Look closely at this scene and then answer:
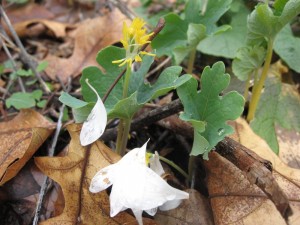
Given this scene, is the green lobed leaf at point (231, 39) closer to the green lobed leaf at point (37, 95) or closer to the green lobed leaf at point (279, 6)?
the green lobed leaf at point (279, 6)

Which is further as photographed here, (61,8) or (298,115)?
(61,8)

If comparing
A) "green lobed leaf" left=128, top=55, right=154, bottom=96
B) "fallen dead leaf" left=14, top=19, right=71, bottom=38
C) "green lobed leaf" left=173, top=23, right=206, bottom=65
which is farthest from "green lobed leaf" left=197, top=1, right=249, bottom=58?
"fallen dead leaf" left=14, top=19, right=71, bottom=38

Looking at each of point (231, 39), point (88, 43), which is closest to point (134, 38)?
point (231, 39)

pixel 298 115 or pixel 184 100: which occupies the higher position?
pixel 184 100

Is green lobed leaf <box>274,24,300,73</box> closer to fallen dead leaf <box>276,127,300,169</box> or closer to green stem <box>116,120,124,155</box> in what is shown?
fallen dead leaf <box>276,127,300,169</box>

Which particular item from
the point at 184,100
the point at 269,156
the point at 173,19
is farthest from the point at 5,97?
the point at 269,156

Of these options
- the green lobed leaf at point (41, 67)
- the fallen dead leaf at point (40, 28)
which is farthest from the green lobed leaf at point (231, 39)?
the fallen dead leaf at point (40, 28)

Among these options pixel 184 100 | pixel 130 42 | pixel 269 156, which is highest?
pixel 130 42

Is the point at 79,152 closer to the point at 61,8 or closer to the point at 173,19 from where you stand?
the point at 173,19
